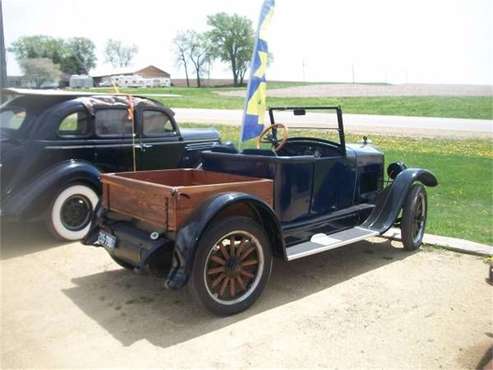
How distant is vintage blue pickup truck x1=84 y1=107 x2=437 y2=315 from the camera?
12.2ft

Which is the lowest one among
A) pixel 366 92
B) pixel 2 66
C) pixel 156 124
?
pixel 156 124

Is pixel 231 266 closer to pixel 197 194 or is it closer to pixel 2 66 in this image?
pixel 197 194

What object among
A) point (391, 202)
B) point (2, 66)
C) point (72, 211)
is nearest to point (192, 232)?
point (391, 202)

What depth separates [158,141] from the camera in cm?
712

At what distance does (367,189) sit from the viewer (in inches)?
230

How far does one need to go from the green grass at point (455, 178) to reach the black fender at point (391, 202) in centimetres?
94

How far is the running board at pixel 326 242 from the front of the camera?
4.36 meters

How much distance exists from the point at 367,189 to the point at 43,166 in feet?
12.2

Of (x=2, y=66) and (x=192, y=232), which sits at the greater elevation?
(x=2, y=66)

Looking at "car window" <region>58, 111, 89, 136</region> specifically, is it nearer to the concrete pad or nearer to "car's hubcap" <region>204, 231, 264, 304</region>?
"car's hubcap" <region>204, 231, 264, 304</region>

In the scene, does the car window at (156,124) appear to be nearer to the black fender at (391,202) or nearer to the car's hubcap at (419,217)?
the black fender at (391,202)

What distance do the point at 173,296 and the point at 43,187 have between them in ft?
7.51

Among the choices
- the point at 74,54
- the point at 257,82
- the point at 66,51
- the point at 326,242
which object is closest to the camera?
the point at 326,242

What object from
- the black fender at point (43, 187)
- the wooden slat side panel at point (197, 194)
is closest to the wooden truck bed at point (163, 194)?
the wooden slat side panel at point (197, 194)
